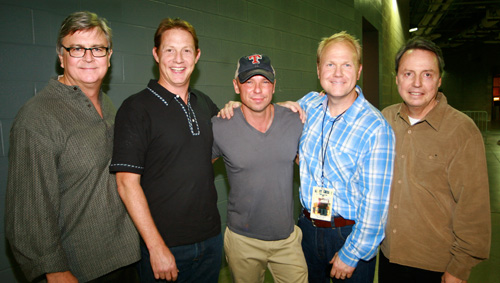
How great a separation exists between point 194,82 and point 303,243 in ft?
5.88

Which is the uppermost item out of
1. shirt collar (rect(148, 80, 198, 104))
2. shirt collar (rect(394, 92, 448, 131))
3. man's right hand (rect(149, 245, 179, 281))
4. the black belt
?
shirt collar (rect(148, 80, 198, 104))

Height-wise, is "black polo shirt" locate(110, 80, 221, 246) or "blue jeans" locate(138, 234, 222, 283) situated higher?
"black polo shirt" locate(110, 80, 221, 246)

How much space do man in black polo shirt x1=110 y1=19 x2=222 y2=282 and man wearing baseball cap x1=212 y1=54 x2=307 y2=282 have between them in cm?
14

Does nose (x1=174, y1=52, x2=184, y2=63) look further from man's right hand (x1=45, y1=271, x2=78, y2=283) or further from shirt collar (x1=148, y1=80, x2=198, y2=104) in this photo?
man's right hand (x1=45, y1=271, x2=78, y2=283)

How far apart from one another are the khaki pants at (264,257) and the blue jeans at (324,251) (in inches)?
2.6

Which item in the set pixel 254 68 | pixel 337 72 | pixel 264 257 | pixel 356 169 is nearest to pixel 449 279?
pixel 356 169

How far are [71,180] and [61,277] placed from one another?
1.53ft

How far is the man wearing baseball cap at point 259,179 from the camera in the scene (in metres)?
1.96

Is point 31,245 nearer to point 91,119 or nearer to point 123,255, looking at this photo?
point 123,255

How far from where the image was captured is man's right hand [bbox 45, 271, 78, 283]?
143cm

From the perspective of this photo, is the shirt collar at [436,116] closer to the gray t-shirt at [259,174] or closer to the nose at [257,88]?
the gray t-shirt at [259,174]

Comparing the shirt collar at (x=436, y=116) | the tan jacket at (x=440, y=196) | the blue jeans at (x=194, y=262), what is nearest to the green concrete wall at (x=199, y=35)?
the blue jeans at (x=194, y=262)

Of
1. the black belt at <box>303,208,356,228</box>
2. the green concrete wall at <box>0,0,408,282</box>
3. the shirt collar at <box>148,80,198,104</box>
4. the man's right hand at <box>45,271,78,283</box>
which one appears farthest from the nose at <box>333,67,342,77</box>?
the man's right hand at <box>45,271,78,283</box>

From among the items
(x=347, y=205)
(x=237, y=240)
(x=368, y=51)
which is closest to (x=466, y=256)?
(x=347, y=205)
